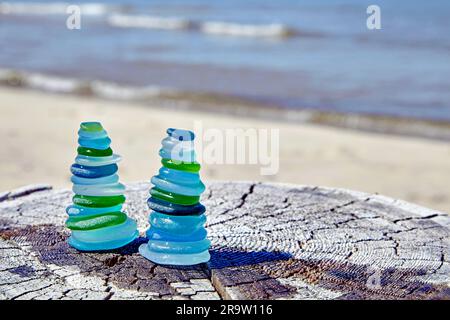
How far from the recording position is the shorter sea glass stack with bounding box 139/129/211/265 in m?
2.93

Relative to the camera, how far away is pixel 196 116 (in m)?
10.0

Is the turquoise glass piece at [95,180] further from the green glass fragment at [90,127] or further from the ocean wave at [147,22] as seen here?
the ocean wave at [147,22]

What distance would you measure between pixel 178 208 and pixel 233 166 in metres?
4.74

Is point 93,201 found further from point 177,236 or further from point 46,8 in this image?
point 46,8

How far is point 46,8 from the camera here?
2680 cm

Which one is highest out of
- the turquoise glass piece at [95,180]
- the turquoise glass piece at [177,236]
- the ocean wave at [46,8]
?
the ocean wave at [46,8]

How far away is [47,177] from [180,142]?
15.2 feet

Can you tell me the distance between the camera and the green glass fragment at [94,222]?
3.06m

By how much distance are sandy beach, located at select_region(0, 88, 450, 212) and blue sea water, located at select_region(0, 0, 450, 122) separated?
1.44 meters

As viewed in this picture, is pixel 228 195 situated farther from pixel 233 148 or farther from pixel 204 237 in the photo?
pixel 233 148

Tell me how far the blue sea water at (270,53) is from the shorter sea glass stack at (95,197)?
7375mm

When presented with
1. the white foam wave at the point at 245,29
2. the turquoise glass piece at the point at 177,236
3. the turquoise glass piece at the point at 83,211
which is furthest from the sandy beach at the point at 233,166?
the white foam wave at the point at 245,29

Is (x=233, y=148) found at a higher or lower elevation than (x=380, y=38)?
lower
